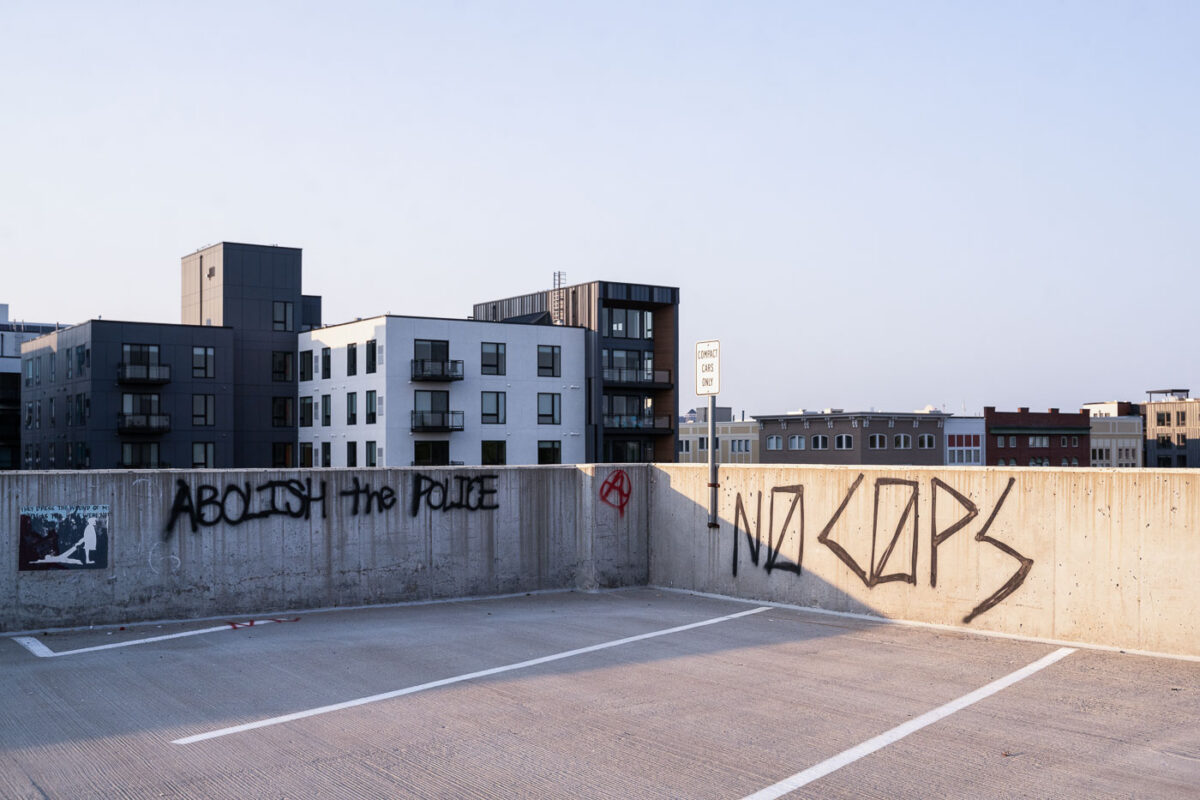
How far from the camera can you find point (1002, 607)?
12961 millimetres

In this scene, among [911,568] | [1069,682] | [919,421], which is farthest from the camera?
[919,421]

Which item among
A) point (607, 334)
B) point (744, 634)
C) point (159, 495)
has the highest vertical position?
point (607, 334)

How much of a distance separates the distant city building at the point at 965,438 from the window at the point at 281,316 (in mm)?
82264

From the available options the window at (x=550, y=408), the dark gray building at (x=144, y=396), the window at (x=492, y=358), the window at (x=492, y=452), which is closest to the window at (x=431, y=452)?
the window at (x=492, y=452)

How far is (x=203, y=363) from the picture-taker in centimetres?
6562

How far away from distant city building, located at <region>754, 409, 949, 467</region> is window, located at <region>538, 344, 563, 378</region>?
55.8 m

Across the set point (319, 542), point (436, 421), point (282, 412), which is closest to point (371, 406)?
point (436, 421)

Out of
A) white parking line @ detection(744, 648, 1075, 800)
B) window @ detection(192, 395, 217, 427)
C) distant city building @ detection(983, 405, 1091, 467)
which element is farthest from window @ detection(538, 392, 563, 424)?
distant city building @ detection(983, 405, 1091, 467)

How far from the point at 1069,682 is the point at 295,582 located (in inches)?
419

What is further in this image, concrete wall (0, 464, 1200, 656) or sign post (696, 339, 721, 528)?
sign post (696, 339, 721, 528)

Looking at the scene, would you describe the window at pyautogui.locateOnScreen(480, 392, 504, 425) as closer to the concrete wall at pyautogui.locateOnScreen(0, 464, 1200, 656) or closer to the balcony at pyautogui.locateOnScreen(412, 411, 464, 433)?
the balcony at pyautogui.locateOnScreen(412, 411, 464, 433)

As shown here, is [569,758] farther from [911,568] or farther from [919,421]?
[919,421]

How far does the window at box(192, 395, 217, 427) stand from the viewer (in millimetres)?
65125

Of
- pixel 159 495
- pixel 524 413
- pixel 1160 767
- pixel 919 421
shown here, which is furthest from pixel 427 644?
pixel 919 421
